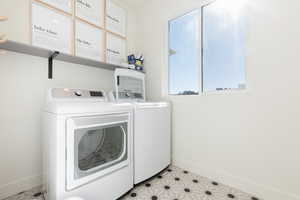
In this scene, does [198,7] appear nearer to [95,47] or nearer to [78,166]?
[95,47]

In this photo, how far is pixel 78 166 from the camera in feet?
3.53

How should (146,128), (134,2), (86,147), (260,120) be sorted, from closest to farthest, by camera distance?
(86,147) < (260,120) < (146,128) < (134,2)

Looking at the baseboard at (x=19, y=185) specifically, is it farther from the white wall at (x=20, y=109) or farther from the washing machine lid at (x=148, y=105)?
the washing machine lid at (x=148, y=105)

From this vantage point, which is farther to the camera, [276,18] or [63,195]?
[276,18]

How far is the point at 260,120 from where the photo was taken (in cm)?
137

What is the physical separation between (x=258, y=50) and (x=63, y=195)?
6.96ft

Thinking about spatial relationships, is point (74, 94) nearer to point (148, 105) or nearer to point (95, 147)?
point (95, 147)

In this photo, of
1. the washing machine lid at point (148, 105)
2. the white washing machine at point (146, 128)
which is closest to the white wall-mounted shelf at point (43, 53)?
the white washing machine at point (146, 128)

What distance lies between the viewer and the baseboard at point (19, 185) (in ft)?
4.25

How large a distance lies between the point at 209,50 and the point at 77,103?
1.70 meters

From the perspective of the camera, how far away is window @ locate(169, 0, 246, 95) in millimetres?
1600

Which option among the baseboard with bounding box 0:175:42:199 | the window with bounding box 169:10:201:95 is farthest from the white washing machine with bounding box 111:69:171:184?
the baseboard with bounding box 0:175:42:199

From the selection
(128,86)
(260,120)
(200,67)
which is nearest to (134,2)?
(128,86)

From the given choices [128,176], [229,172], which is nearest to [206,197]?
[229,172]
